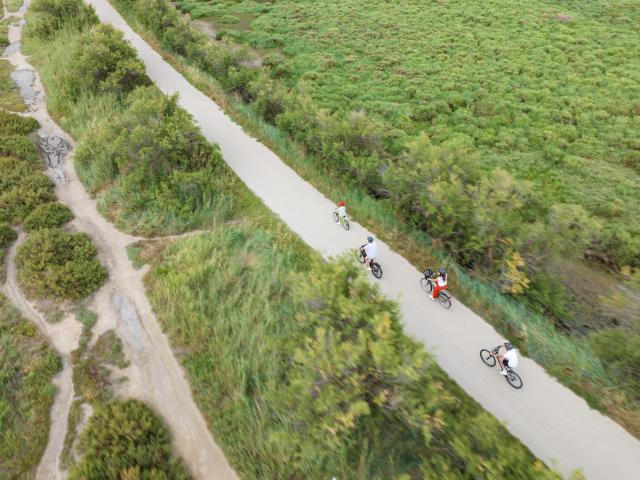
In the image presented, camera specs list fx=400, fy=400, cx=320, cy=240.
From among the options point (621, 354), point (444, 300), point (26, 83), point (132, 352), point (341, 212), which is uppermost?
point (621, 354)

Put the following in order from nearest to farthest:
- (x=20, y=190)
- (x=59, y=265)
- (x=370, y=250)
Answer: (x=370, y=250) → (x=59, y=265) → (x=20, y=190)

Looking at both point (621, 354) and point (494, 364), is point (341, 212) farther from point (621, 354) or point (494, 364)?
point (621, 354)

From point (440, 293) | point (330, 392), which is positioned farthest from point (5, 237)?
point (440, 293)

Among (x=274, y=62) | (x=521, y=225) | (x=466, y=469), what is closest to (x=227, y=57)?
(x=274, y=62)

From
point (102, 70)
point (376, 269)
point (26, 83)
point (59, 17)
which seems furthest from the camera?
point (59, 17)

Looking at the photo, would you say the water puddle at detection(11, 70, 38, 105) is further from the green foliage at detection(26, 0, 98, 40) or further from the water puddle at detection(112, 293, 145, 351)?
the water puddle at detection(112, 293, 145, 351)

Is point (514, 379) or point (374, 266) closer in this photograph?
point (514, 379)
